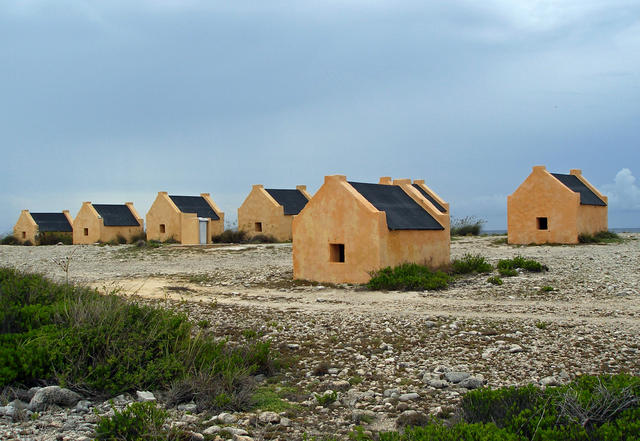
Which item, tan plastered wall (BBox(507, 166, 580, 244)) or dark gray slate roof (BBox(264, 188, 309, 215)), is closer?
tan plastered wall (BBox(507, 166, 580, 244))

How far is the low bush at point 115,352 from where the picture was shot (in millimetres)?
7117

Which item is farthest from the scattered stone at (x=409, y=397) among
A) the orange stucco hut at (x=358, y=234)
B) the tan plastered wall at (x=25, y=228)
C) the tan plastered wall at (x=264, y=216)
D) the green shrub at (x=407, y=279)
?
the tan plastered wall at (x=25, y=228)

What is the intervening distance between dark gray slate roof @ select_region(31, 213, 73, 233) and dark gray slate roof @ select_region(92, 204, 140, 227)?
644cm

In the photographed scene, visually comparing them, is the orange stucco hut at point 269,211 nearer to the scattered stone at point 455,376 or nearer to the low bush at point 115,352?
the low bush at point 115,352

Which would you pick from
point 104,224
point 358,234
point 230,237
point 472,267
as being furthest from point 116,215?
point 472,267

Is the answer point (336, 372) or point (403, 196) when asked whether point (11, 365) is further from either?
point (403, 196)

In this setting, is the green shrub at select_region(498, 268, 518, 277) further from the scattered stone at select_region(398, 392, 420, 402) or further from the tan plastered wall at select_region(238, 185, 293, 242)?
the tan plastered wall at select_region(238, 185, 293, 242)

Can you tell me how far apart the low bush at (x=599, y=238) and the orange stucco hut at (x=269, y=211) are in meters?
18.0

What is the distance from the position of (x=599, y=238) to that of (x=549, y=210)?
3.66 m

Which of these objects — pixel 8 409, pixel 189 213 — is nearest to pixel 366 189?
pixel 8 409

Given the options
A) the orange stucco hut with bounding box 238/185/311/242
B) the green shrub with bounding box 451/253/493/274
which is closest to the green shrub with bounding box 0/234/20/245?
the orange stucco hut with bounding box 238/185/311/242

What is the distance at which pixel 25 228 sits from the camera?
4944 cm

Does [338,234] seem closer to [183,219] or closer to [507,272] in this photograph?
[507,272]

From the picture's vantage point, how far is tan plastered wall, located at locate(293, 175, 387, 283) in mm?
17281
